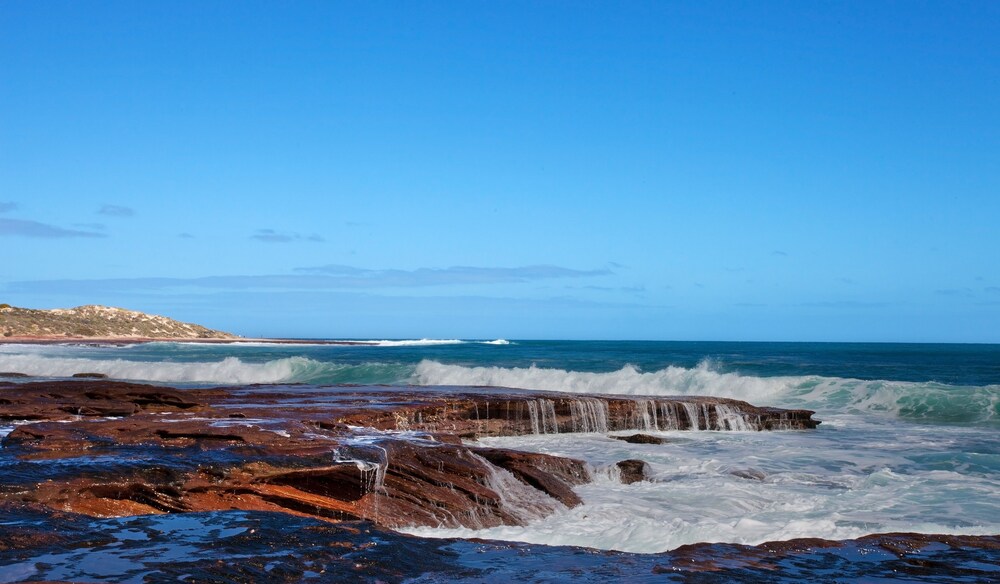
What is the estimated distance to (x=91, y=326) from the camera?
343 feet

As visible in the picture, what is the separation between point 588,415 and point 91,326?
10125 cm

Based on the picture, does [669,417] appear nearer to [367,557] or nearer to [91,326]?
[367,557]

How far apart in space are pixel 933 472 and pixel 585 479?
6424mm

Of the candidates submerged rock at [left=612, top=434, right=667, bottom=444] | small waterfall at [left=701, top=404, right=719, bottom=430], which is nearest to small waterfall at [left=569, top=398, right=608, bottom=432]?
submerged rock at [left=612, top=434, right=667, bottom=444]

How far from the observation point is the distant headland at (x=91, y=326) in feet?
292

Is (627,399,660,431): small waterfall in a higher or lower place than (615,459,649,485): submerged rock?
higher

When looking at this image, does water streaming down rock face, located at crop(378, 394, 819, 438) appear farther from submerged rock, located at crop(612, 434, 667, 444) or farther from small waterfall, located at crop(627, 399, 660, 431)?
submerged rock, located at crop(612, 434, 667, 444)

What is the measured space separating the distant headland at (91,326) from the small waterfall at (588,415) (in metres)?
76.9

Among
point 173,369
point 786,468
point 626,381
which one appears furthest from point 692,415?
point 173,369

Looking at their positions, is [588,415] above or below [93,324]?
below

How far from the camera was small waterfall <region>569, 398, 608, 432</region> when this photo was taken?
737 inches

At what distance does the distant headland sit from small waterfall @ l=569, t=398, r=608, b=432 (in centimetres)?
7689

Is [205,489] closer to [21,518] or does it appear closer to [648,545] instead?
[21,518]

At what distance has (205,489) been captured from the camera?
8.09 m
